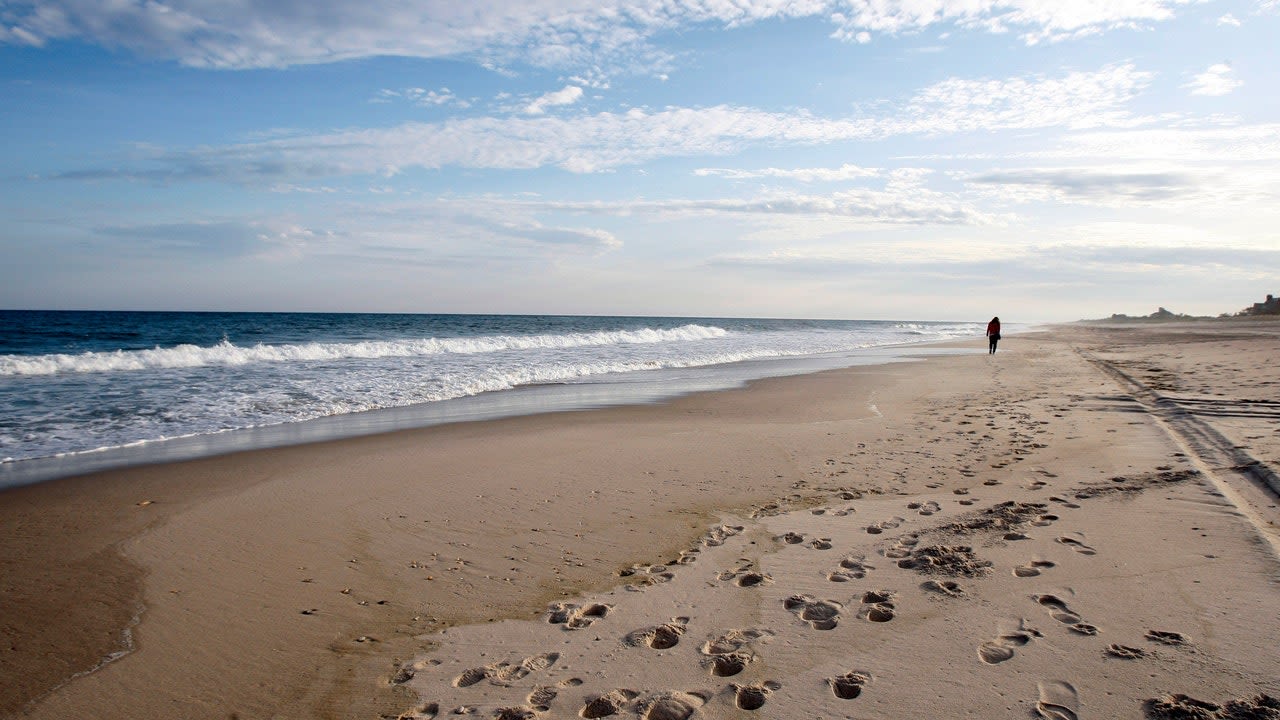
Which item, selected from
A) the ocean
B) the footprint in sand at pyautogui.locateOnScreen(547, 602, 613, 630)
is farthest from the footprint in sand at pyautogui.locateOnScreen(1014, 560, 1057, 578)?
the ocean

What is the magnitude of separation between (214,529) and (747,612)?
4.09 m

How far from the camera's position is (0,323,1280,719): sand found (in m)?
2.74

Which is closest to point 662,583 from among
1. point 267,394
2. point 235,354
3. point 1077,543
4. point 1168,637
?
point 1168,637

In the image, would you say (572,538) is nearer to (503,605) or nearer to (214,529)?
(503,605)

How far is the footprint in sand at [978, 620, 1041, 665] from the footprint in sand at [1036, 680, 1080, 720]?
0.73ft

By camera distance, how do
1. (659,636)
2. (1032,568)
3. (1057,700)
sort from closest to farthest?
(1057,700), (659,636), (1032,568)

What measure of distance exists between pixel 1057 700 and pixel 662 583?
1.98m

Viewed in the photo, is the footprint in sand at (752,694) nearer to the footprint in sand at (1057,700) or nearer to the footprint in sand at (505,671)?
the footprint in sand at (505,671)

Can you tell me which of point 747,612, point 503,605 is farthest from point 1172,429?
point 503,605

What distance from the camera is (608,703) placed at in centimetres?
266

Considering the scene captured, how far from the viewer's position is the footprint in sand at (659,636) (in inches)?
123

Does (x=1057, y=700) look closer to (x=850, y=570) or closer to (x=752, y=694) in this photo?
(x=752, y=694)

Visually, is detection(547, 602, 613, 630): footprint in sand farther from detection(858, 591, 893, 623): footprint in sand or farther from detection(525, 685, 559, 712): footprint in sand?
detection(858, 591, 893, 623): footprint in sand

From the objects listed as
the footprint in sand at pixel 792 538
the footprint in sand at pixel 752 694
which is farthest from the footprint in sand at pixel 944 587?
the footprint in sand at pixel 752 694
